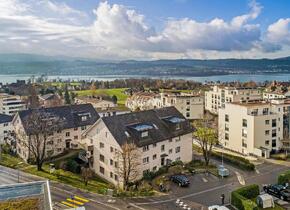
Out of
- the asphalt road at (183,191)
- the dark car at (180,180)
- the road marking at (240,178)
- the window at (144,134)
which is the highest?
the window at (144,134)

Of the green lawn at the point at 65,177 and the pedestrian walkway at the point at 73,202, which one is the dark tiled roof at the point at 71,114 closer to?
the green lawn at the point at 65,177

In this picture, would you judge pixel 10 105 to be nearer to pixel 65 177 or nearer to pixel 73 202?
pixel 65 177

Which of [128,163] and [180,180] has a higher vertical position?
[128,163]

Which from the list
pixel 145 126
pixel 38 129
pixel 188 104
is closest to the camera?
pixel 145 126

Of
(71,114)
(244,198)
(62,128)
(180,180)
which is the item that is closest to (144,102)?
(71,114)

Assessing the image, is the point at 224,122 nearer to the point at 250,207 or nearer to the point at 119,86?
the point at 250,207

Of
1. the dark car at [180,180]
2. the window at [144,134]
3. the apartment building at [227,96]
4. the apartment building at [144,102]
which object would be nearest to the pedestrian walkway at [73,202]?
the dark car at [180,180]

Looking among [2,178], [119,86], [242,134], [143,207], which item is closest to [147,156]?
[143,207]
